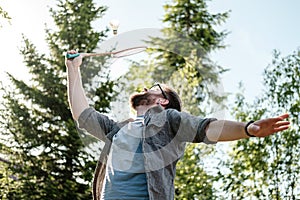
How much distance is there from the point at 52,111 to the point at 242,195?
421cm

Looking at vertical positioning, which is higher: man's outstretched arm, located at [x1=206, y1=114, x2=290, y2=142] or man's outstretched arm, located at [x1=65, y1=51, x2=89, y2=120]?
man's outstretched arm, located at [x1=65, y1=51, x2=89, y2=120]

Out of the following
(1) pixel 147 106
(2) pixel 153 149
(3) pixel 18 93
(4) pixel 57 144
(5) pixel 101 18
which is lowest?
(2) pixel 153 149

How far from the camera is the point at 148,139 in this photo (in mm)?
2463

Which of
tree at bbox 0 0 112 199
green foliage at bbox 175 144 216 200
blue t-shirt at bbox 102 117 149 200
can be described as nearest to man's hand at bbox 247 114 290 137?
blue t-shirt at bbox 102 117 149 200

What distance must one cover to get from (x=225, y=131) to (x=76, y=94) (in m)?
0.89

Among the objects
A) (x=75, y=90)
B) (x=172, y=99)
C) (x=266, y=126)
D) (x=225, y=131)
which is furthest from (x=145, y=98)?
(x=266, y=126)

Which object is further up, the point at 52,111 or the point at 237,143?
the point at 52,111

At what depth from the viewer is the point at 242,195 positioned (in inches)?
388

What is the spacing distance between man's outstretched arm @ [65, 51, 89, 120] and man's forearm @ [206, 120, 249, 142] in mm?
729

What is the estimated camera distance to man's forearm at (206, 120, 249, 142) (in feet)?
7.06

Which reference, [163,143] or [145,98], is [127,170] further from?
[145,98]

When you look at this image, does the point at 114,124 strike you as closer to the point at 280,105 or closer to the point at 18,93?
the point at 280,105

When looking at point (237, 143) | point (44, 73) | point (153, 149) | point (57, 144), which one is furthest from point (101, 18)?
point (153, 149)

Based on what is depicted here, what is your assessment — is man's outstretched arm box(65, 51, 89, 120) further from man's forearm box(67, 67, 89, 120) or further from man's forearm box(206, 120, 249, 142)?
man's forearm box(206, 120, 249, 142)
